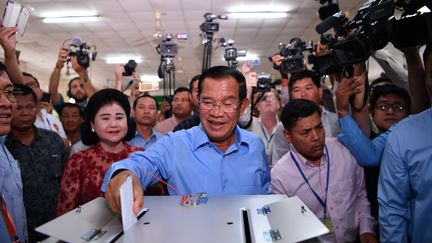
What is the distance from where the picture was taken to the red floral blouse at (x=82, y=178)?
4.97ft

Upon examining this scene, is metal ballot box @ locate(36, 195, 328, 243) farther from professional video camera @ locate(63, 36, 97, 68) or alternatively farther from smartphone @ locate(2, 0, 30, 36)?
professional video camera @ locate(63, 36, 97, 68)

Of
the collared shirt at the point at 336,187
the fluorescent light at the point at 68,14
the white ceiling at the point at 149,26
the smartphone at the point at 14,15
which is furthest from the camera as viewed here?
the fluorescent light at the point at 68,14

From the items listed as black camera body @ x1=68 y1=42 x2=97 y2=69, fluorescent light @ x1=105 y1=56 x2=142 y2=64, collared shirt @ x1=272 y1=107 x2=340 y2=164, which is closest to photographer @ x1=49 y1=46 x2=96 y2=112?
black camera body @ x1=68 y1=42 x2=97 y2=69

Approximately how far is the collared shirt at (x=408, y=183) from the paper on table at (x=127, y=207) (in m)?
1.03

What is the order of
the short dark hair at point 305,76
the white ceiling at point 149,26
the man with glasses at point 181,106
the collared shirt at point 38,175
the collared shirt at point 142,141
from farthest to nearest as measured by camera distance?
the white ceiling at point 149,26 < the man with glasses at point 181,106 < the collared shirt at point 142,141 < the short dark hair at point 305,76 < the collared shirt at point 38,175

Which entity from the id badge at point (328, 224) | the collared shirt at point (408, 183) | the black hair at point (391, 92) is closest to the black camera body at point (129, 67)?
the black hair at point (391, 92)

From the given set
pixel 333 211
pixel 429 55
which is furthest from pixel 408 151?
pixel 333 211

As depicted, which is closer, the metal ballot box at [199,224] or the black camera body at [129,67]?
the metal ballot box at [199,224]

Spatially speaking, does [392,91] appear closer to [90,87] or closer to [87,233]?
[87,233]

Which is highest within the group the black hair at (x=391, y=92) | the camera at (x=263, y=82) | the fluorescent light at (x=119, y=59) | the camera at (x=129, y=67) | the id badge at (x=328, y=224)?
the fluorescent light at (x=119, y=59)

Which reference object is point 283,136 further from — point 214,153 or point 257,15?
point 257,15

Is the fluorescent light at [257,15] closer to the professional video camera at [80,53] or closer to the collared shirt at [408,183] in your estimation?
the professional video camera at [80,53]

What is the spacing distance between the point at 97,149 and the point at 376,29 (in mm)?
1440

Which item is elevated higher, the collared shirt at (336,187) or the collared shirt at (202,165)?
the collared shirt at (202,165)
